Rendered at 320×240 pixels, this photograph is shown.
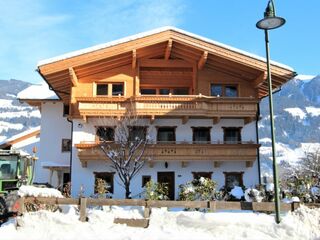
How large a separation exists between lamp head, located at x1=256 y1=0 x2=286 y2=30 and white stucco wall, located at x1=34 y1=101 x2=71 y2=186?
2054 cm

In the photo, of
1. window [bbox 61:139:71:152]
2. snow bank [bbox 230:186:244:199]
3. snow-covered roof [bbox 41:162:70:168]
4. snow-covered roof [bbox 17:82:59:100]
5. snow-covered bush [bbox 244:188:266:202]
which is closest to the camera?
snow-covered bush [bbox 244:188:266:202]

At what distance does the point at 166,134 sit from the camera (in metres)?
26.8

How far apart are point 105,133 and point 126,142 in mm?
2086

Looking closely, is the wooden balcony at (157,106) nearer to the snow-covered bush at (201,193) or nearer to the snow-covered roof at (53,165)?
the snow-covered roof at (53,165)

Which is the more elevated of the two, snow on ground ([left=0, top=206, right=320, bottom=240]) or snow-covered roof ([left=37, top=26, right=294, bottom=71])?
snow-covered roof ([left=37, top=26, right=294, bottom=71])

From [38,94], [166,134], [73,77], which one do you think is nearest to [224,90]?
[166,134]

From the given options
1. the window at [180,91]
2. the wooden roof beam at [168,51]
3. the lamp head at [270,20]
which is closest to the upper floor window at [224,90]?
the window at [180,91]

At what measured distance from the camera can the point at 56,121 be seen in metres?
31.1

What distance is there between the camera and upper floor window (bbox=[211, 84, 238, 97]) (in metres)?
27.6

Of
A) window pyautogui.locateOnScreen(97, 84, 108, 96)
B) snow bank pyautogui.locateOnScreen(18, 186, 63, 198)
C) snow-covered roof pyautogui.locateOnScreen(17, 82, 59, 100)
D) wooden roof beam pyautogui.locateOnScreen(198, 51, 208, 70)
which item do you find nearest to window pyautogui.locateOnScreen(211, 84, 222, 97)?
wooden roof beam pyautogui.locateOnScreen(198, 51, 208, 70)

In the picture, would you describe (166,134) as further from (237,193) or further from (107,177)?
(237,193)

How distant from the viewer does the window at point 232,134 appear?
2698cm

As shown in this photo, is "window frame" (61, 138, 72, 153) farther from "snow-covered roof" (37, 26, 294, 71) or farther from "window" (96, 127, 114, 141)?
"snow-covered roof" (37, 26, 294, 71)

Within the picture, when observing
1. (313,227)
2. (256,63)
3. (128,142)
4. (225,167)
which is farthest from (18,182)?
(256,63)
